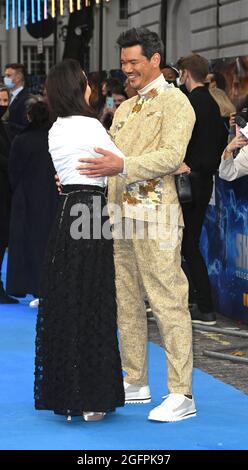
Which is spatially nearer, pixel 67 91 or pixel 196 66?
pixel 67 91

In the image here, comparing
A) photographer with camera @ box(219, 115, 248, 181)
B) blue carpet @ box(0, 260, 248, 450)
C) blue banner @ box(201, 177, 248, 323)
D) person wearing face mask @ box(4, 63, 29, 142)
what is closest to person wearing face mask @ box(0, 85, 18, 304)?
blue banner @ box(201, 177, 248, 323)

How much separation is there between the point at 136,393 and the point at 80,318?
0.80 meters

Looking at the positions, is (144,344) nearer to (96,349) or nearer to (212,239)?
(96,349)

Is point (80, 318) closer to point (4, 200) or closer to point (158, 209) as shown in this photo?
point (158, 209)

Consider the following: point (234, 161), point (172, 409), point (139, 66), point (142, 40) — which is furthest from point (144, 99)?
point (172, 409)

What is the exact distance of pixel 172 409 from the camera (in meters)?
6.66

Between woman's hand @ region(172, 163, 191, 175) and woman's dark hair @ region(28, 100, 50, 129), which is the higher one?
woman's dark hair @ region(28, 100, 50, 129)

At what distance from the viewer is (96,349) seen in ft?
21.5

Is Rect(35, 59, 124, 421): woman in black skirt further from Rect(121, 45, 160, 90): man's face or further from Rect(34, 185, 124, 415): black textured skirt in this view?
Rect(121, 45, 160, 90): man's face

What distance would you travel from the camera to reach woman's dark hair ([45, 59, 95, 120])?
653cm

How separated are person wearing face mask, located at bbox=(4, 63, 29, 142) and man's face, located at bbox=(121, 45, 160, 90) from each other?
7.75 meters

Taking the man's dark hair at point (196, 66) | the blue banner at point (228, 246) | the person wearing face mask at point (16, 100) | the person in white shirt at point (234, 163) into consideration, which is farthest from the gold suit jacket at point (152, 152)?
the person wearing face mask at point (16, 100)

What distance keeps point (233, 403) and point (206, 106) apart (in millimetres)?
3597

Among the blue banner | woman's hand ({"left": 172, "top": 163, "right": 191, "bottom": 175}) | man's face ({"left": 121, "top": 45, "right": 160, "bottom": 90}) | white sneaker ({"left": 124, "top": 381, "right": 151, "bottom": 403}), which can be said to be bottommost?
white sneaker ({"left": 124, "top": 381, "right": 151, "bottom": 403})
